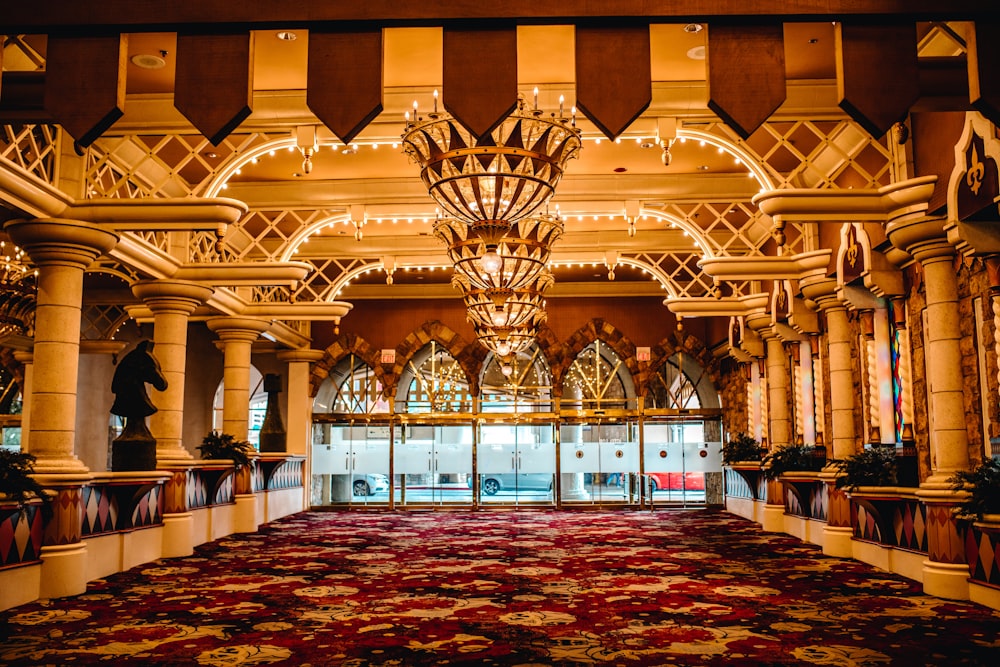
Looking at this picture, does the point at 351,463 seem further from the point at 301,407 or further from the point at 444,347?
the point at 444,347

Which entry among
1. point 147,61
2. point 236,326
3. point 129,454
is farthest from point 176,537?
point 147,61

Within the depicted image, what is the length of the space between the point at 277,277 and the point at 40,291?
8.89 ft

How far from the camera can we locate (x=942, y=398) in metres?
7.31

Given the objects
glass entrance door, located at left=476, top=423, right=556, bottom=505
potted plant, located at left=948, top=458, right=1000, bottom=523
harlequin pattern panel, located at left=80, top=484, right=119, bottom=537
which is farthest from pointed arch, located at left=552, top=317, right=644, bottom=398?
potted plant, located at left=948, top=458, right=1000, bottom=523

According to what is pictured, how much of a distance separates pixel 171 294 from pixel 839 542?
8726 millimetres

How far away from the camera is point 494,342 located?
524 inches

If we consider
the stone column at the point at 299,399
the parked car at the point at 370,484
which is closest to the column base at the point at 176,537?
the stone column at the point at 299,399

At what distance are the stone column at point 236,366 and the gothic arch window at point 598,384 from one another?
8.10 meters

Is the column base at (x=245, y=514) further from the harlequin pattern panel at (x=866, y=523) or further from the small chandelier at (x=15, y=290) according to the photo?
the harlequin pattern panel at (x=866, y=523)

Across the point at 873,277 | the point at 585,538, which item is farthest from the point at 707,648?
the point at 585,538

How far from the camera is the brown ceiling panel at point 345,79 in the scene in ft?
9.22

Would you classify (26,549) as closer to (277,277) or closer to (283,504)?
(277,277)

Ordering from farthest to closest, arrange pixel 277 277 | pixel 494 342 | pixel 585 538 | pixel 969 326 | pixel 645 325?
pixel 645 325 < pixel 494 342 < pixel 585 538 < pixel 277 277 < pixel 969 326

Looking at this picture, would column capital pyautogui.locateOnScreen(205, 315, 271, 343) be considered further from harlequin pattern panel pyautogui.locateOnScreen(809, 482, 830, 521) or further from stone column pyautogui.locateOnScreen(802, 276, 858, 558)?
harlequin pattern panel pyautogui.locateOnScreen(809, 482, 830, 521)
